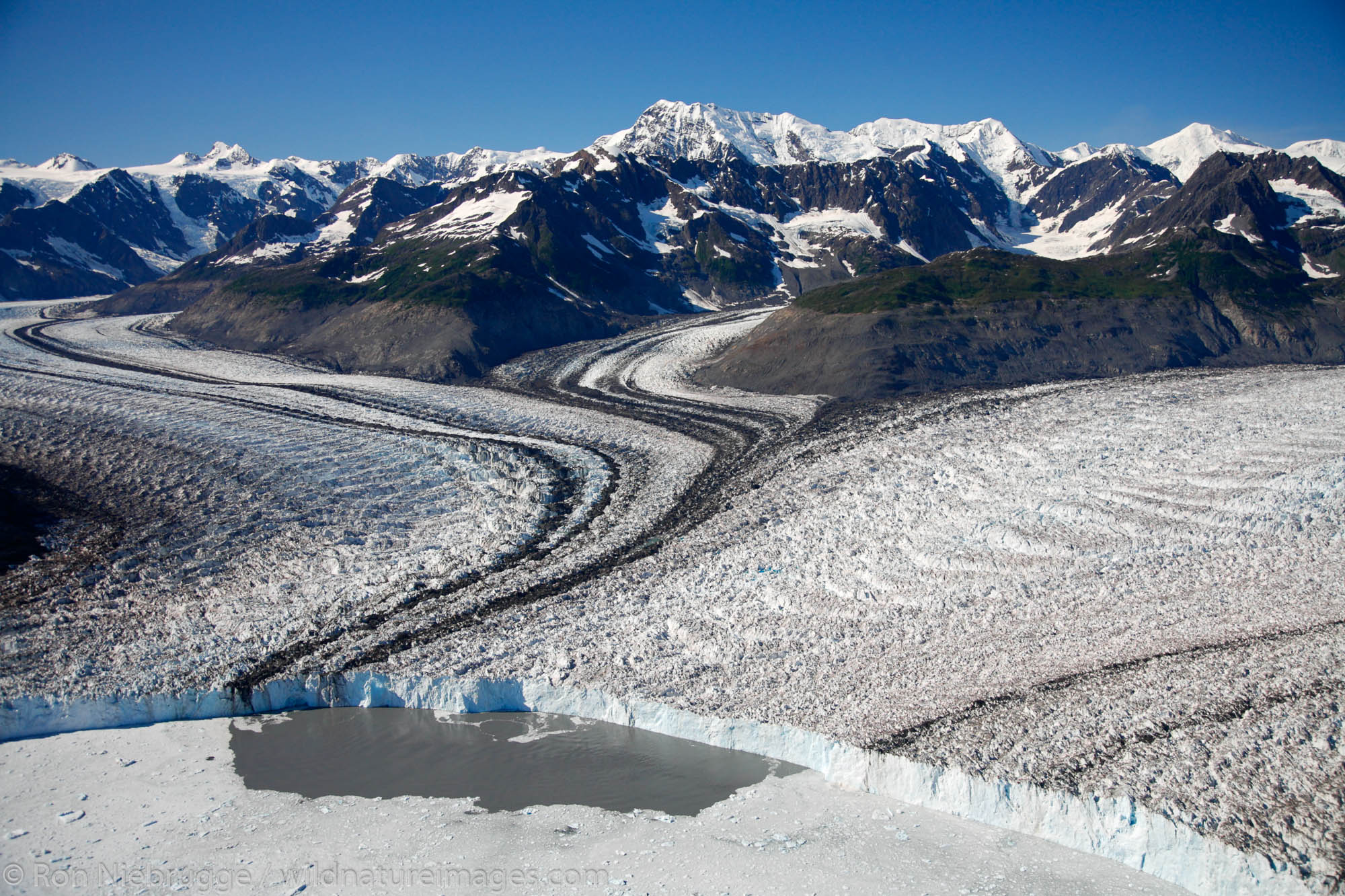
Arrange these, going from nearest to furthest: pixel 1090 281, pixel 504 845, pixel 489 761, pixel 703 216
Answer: pixel 504 845 → pixel 489 761 → pixel 1090 281 → pixel 703 216

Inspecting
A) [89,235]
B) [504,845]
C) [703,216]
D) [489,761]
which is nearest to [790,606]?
[489,761]

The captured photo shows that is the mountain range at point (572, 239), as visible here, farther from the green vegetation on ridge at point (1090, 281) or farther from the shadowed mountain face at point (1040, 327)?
the shadowed mountain face at point (1040, 327)

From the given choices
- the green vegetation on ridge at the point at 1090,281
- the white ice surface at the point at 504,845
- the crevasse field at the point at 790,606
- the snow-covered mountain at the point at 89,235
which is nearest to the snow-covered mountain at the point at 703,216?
the snow-covered mountain at the point at 89,235

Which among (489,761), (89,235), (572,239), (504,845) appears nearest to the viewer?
(504,845)

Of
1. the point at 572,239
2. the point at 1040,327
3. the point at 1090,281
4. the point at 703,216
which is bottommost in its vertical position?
the point at 1040,327

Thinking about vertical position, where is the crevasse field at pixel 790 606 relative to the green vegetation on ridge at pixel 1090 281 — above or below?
below

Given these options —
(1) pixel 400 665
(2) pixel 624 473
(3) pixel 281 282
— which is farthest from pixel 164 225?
(1) pixel 400 665

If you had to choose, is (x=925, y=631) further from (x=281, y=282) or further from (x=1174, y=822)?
(x=281, y=282)

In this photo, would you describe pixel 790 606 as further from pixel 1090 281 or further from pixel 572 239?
pixel 572 239
